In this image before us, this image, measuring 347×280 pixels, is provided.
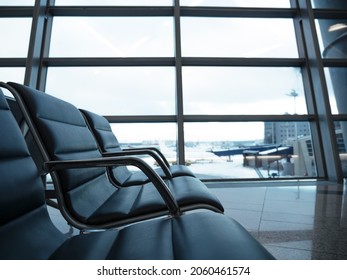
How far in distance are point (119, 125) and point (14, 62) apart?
1.61 meters

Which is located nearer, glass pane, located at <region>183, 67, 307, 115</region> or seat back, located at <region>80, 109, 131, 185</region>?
seat back, located at <region>80, 109, 131, 185</region>

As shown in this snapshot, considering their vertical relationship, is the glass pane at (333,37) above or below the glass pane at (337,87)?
above

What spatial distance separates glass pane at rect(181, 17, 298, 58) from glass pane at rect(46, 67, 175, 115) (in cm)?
63

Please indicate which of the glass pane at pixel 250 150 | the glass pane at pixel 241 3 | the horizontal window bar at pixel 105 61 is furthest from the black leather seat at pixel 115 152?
the glass pane at pixel 241 3

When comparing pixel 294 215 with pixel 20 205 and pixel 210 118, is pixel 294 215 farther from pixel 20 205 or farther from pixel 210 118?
pixel 20 205

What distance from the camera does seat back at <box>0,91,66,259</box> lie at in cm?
50

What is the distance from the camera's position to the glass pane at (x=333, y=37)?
3.56 meters

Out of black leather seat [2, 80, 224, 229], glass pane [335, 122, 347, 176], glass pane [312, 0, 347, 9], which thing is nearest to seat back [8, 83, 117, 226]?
black leather seat [2, 80, 224, 229]

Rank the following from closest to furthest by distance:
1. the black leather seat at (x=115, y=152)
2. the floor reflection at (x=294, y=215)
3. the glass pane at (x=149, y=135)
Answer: the floor reflection at (x=294, y=215) < the black leather seat at (x=115, y=152) < the glass pane at (x=149, y=135)

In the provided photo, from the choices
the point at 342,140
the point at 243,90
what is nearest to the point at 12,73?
the point at 243,90

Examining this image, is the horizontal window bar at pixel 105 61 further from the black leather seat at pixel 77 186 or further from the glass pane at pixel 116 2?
the black leather seat at pixel 77 186

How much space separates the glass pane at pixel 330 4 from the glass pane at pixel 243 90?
123 cm

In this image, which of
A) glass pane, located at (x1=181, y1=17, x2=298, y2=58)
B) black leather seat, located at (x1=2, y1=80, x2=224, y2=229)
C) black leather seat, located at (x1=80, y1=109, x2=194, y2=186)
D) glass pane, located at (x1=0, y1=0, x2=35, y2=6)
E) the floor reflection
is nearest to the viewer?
black leather seat, located at (x1=2, y1=80, x2=224, y2=229)

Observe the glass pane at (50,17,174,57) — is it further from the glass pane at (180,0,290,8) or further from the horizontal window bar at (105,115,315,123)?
the horizontal window bar at (105,115,315,123)
